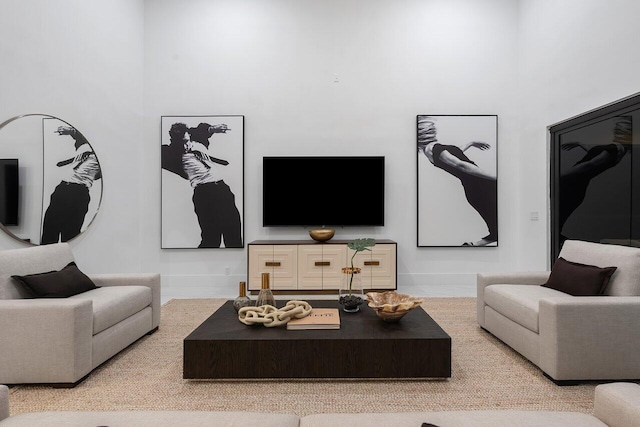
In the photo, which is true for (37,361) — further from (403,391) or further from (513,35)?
(513,35)

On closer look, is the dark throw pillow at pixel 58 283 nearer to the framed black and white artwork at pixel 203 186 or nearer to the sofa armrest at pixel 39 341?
the sofa armrest at pixel 39 341

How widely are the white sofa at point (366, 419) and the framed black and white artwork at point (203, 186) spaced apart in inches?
154

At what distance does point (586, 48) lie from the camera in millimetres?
3826

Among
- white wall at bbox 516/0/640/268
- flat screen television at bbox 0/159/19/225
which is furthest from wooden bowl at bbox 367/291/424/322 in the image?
flat screen television at bbox 0/159/19/225

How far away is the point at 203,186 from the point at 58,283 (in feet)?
8.57

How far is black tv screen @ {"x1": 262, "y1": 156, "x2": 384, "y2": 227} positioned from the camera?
5035mm

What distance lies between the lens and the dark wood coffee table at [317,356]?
87.4 inches

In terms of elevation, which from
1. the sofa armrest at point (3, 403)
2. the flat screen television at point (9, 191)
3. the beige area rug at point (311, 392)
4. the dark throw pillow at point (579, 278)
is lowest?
the beige area rug at point (311, 392)

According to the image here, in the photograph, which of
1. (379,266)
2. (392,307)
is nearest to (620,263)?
(392,307)

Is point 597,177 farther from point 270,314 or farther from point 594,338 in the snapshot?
point 270,314

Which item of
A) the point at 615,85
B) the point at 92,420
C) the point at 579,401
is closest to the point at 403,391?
the point at 579,401

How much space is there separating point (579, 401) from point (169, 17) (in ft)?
19.1

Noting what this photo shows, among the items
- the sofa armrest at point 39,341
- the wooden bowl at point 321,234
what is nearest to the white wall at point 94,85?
the sofa armrest at point 39,341

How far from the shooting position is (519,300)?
103 inches
